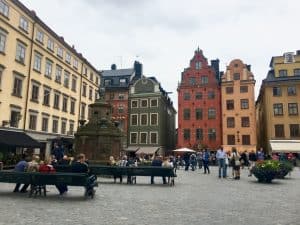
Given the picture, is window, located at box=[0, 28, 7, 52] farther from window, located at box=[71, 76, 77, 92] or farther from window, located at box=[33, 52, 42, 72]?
window, located at box=[71, 76, 77, 92]

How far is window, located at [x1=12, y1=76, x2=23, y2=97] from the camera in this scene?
29675mm

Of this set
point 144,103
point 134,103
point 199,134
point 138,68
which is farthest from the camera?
point 138,68

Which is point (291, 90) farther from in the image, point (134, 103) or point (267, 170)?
point (267, 170)

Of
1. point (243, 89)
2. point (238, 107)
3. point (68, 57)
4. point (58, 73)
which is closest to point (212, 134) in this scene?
point (238, 107)

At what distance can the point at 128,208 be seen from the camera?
867cm

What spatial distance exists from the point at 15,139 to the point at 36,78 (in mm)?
8910

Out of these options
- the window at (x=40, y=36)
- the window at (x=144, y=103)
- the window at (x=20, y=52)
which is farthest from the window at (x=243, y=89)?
the window at (x=20, y=52)

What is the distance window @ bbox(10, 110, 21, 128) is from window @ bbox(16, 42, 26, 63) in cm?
527

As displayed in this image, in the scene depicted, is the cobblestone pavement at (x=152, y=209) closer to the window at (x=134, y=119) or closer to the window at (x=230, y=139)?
the window at (x=230, y=139)

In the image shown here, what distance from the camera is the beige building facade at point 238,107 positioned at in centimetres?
4716

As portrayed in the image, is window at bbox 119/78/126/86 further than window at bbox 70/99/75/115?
Yes

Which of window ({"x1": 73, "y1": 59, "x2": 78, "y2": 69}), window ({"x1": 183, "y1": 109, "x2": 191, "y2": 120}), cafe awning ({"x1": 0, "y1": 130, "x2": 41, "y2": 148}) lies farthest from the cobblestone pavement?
window ({"x1": 183, "y1": 109, "x2": 191, "y2": 120})

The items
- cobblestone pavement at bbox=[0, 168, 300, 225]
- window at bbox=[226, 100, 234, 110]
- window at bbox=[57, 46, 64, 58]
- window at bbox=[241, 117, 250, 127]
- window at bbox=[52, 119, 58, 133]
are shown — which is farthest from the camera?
window at bbox=[226, 100, 234, 110]

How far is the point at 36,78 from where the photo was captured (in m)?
33.3
